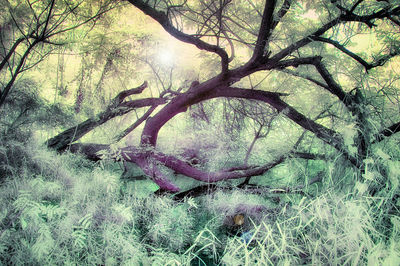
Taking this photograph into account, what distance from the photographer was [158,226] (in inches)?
83.0

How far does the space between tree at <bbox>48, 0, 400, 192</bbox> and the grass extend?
0.44m

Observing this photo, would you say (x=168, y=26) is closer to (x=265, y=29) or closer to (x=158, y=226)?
(x=265, y=29)

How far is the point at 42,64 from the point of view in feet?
12.1

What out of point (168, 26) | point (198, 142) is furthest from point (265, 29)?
point (198, 142)

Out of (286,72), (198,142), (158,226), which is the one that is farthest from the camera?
(198,142)

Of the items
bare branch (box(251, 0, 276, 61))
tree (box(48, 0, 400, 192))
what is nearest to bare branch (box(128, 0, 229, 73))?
tree (box(48, 0, 400, 192))

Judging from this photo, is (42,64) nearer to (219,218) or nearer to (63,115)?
(63,115)

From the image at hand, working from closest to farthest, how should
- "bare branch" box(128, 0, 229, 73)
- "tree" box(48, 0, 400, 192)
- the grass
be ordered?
the grass < "bare branch" box(128, 0, 229, 73) < "tree" box(48, 0, 400, 192)

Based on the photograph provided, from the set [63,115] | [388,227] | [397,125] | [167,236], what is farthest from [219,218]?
[63,115]

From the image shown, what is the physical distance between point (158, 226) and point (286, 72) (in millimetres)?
2381

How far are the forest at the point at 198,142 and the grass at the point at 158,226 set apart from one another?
0.02 m

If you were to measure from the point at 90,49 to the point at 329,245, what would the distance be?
362 cm

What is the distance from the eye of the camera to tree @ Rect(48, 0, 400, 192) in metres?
2.26

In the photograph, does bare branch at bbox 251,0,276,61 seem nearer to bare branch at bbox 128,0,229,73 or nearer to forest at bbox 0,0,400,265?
forest at bbox 0,0,400,265
